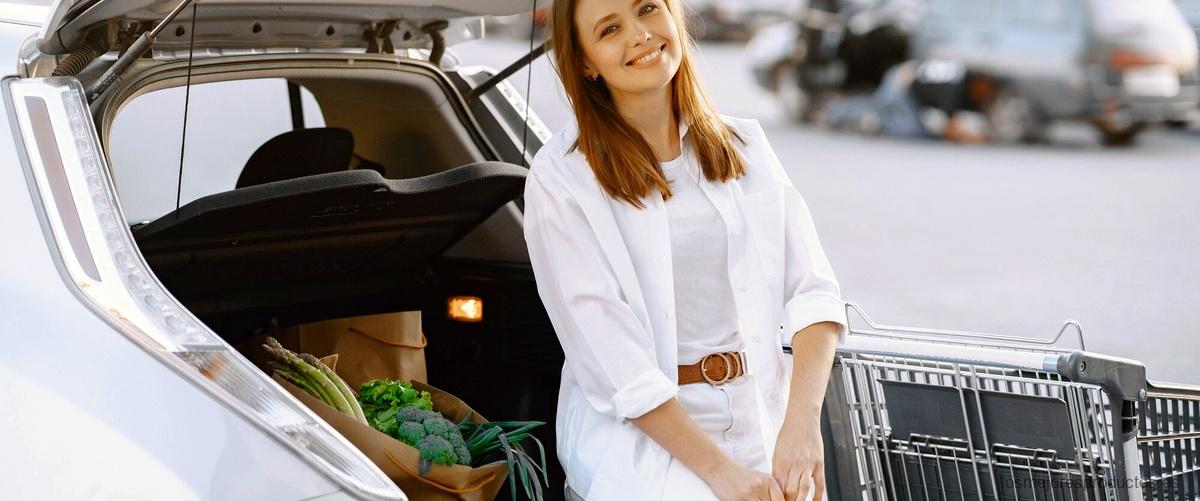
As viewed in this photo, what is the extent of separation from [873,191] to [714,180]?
9.68m

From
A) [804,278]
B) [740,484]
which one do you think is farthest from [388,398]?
[804,278]

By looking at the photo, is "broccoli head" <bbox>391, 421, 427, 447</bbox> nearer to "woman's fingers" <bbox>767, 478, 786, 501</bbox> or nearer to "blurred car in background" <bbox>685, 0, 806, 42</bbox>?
"woman's fingers" <bbox>767, 478, 786, 501</bbox>

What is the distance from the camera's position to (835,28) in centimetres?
1570

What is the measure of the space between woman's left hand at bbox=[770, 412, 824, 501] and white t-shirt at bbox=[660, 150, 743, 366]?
0.67ft

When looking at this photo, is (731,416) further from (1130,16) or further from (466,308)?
(1130,16)

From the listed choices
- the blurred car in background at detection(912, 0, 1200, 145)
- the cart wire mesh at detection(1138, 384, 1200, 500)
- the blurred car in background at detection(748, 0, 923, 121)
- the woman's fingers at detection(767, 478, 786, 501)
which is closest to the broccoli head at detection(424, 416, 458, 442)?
the woman's fingers at detection(767, 478, 786, 501)

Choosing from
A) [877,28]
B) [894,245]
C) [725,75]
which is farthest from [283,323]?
[725,75]

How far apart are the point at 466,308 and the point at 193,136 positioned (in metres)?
0.87

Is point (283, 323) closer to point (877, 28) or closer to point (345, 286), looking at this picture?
point (345, 286)

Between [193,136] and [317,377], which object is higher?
[193,136]

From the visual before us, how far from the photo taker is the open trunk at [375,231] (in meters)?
2.62

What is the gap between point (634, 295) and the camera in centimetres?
250

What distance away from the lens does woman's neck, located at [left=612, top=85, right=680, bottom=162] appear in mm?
2621

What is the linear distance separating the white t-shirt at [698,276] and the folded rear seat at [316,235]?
0.49 m
